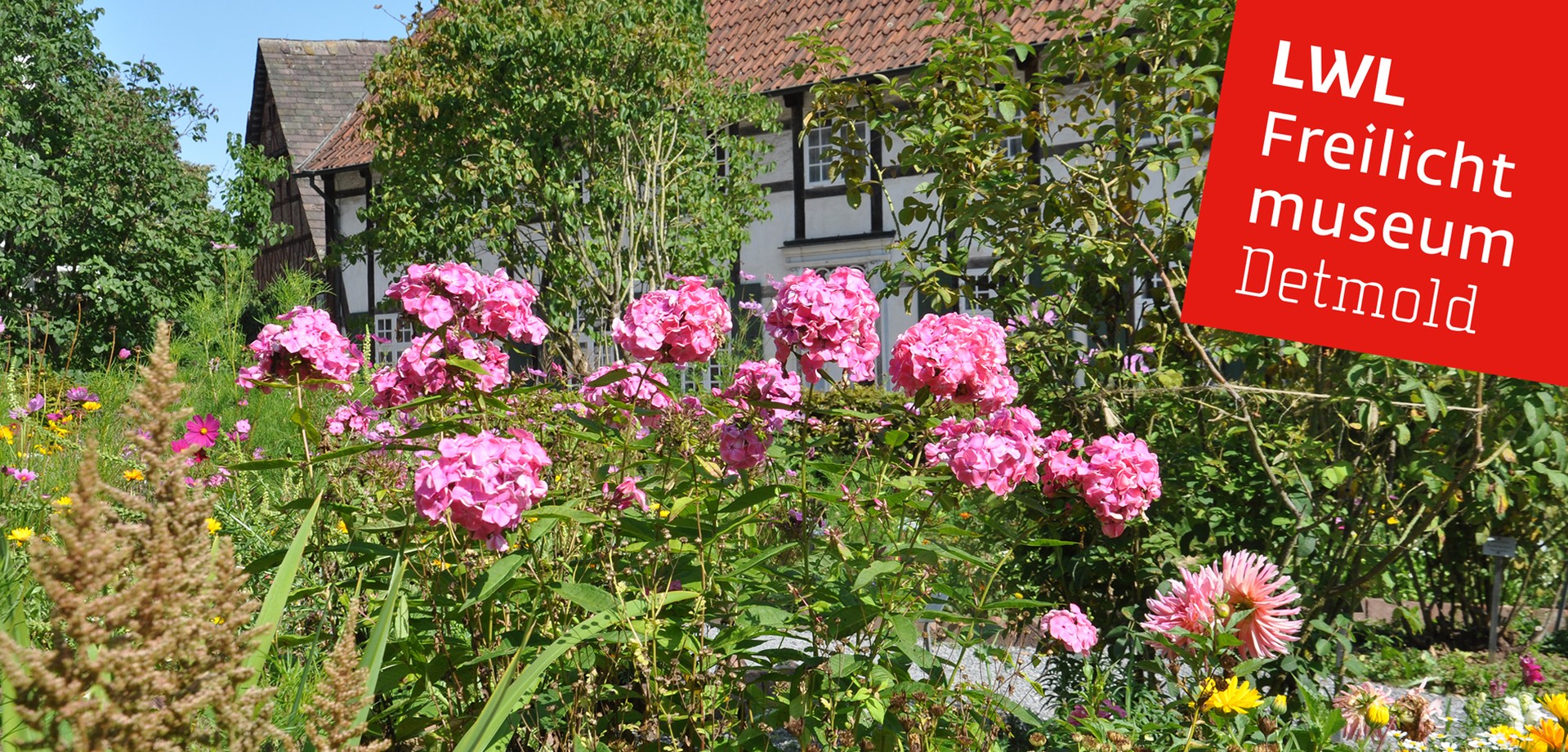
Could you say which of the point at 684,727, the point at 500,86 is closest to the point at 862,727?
the point at 684,727

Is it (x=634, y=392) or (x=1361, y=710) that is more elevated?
(x=634, y=392)

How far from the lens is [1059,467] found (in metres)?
2.54

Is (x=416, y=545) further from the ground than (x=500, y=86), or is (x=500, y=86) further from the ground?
(x=500, y=86)

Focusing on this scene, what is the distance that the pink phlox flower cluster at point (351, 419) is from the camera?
331cm

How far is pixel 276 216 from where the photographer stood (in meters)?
24.3

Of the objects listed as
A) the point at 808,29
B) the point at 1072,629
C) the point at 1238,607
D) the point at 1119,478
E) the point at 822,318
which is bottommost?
the point at 1072,629

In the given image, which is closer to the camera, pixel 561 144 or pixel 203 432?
pixel 203 432

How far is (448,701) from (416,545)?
29 cm

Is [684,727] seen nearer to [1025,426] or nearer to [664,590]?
[664,590]

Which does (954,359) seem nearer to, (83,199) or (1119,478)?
(1119,478)

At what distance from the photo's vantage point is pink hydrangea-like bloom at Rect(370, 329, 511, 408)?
2.48 m

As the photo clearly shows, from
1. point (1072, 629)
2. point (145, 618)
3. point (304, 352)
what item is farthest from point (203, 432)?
point (145, 618)

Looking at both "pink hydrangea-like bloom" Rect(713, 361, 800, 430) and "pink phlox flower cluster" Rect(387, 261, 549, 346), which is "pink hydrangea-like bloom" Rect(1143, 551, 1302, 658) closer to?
"pink hydrangea-like bloom" Rect(713, 361, 800, 430)

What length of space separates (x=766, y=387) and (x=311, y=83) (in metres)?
23.6
